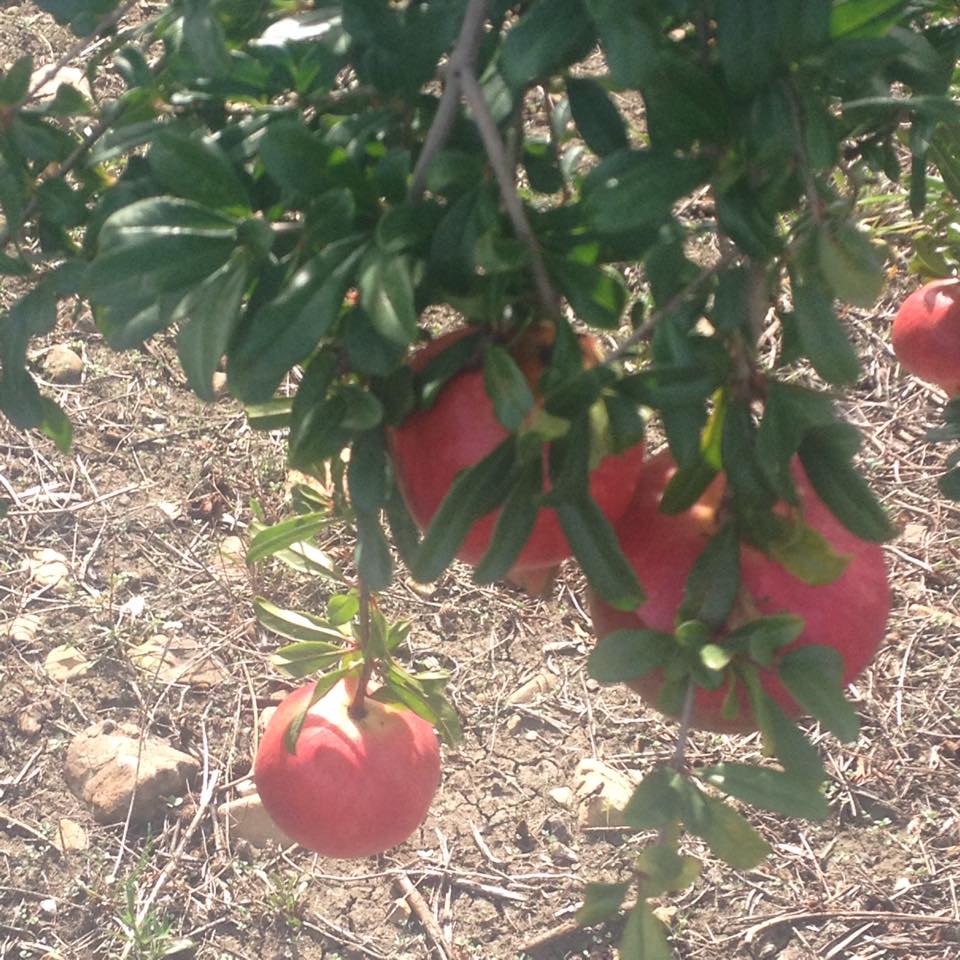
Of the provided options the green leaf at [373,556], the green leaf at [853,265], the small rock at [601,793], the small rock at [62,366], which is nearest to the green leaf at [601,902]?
the green leaf at [373,556]

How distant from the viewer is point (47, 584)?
1.97 metres

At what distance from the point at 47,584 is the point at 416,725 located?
0.99 metres

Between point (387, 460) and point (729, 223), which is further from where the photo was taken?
point (387, 460)

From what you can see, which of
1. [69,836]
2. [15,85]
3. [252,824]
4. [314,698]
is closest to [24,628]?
[69,836]

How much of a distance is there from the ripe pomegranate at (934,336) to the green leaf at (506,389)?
99 centimetres

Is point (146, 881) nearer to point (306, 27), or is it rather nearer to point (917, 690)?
point (917, 690)

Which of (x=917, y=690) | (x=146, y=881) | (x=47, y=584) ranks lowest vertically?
(x=917, y=690)

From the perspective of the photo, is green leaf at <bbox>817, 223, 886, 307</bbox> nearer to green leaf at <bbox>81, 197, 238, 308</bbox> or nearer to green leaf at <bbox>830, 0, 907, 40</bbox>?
green leaf at <bbox>830, 0, 907, 40</bbox>

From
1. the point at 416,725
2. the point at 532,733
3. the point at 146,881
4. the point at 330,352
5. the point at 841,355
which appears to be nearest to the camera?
the point at 841,355

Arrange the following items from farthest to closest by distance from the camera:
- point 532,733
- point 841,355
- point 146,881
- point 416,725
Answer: point 532,733 → point 146,881 → point 416,725 → point 841,355

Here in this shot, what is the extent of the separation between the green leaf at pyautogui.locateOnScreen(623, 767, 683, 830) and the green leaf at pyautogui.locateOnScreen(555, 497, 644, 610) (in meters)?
0.09

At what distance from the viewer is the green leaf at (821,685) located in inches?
23.5

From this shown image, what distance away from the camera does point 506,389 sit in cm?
58

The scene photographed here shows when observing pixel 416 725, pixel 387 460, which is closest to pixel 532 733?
pixel 416 725
